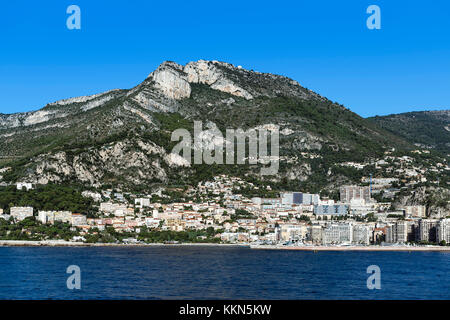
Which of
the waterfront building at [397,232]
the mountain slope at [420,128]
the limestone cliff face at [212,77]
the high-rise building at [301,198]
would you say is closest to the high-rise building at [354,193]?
the high-rise building at [301,198]

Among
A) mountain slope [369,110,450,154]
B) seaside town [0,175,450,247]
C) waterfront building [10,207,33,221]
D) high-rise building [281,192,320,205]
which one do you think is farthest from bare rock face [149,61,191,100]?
mountain slope [369,110,450,154]

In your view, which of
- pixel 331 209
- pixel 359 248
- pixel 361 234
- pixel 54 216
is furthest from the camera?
pixel 331 209

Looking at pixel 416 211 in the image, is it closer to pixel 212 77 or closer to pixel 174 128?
pixel 174 128

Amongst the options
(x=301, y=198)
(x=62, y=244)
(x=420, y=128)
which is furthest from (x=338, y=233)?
(x=420, y=128)

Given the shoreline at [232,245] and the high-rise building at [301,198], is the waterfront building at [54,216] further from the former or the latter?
the high-rise building at [301,198]

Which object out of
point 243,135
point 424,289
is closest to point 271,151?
point 243,135

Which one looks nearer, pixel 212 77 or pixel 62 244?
pixel 62 244

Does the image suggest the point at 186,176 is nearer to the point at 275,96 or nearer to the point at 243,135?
the point at 243,135
